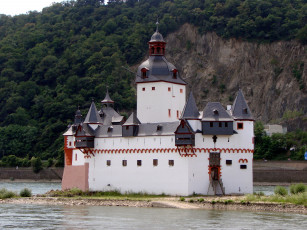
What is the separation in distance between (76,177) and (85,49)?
331 ft

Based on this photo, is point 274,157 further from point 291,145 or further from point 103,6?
point 103,6

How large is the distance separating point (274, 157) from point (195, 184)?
59.9 m

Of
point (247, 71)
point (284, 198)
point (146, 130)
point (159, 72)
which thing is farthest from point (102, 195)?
point (247, 71)

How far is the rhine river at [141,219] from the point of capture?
172 feet

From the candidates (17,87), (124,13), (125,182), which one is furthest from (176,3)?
(125,182)

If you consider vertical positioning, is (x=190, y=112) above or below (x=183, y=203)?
above

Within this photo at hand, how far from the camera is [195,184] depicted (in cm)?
6756

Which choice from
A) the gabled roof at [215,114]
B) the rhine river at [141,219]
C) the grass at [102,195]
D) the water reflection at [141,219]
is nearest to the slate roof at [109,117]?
the grass at [102,195]

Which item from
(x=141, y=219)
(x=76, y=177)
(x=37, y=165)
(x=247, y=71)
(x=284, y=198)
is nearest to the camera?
(x=141, y=219)

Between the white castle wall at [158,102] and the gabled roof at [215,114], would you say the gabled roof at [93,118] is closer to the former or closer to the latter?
the white castle wall at [158,102]

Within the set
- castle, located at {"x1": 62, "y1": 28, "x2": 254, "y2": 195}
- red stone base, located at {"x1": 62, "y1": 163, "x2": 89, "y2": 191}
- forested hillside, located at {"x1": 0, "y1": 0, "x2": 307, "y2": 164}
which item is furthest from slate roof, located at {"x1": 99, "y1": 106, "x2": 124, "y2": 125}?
forested hillside, located at {"x1": 0, "y1": 0, "x2": 307, "y2": 164}

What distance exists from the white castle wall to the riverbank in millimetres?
11776

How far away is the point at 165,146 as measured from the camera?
226 feet

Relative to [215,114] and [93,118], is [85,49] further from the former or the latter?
[215,114]
